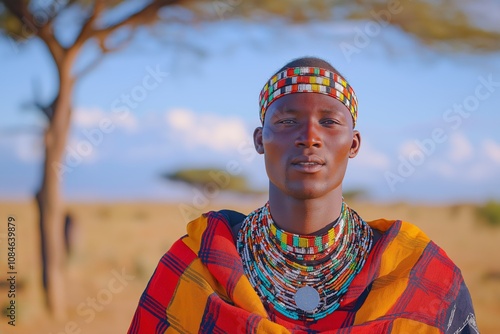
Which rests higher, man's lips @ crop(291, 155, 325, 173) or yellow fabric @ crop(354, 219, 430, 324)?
man's lips @ crop(291, 155, 325, 173)

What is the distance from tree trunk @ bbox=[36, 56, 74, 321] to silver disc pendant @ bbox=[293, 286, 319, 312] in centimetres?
640

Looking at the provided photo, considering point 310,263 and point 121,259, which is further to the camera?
point 121,259

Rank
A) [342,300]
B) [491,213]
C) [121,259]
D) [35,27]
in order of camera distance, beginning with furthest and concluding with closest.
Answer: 1. [491,213]
2. [121,259]
3. [35,27]
4. [342,300]

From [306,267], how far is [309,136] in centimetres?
48

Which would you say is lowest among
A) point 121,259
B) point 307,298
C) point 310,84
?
point 121,259

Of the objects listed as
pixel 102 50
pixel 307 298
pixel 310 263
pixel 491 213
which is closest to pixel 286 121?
pixel 310 263

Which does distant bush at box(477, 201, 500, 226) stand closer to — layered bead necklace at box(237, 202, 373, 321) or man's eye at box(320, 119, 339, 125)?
layered bead necklace at box(237, 202, 373, 321)

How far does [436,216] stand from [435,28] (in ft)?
30.3

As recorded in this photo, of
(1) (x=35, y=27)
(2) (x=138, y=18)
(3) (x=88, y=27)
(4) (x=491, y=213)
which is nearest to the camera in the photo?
(1) (x=35, y=27)

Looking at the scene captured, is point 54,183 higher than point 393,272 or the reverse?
the reverse

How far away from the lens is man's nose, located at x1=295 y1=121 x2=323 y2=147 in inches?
94.0

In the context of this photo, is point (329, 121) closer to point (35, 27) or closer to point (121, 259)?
point (35, 27)

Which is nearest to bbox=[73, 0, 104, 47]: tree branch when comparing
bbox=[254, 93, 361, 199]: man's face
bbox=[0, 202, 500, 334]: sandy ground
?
bbox=[0, 202, 500, 334]: sandy ground

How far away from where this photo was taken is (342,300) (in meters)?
2.49
